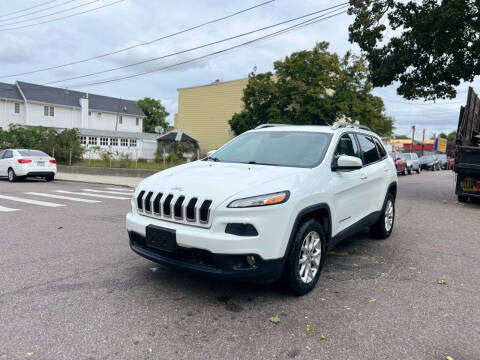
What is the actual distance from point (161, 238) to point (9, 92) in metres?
48.5

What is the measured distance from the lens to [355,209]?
5.10m

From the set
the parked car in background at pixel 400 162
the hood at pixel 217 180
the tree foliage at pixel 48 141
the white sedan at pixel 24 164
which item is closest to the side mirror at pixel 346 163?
the hood at pixel 217 180

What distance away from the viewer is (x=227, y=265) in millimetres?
3400

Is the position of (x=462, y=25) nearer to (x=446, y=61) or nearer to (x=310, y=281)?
(x=446, y=61)

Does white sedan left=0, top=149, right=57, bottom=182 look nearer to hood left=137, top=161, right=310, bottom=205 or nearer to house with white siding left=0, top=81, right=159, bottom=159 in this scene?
hood left=137, top=161, right=310, bottom=205

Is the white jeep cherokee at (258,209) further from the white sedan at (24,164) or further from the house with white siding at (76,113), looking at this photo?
the house with white siding at (76,113)

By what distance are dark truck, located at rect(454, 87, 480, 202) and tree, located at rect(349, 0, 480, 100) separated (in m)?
2.39

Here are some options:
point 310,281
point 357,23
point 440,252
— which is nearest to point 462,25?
point 357,23

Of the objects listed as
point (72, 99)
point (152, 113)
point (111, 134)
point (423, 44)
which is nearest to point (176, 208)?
point (423, 44)

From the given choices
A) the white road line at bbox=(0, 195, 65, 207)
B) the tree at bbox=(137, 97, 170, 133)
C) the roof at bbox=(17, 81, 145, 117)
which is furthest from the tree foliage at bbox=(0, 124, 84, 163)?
the tree at bbox=(137, 97, 170, 133)

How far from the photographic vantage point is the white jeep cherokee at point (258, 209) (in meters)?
3.40

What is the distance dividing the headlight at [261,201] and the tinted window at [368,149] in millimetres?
2561

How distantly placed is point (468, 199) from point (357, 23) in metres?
8.18

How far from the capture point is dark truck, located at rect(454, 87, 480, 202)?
11.0 meters
